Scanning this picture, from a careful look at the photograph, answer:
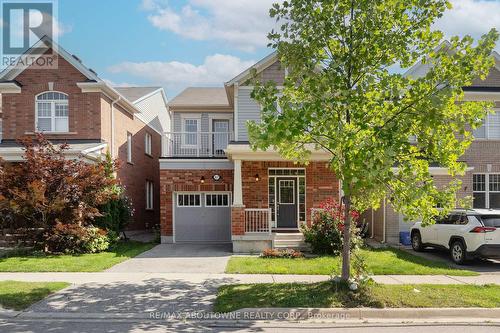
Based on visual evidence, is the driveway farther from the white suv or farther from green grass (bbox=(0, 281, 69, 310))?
green grass (bbox=(0, 281, 69, 310))

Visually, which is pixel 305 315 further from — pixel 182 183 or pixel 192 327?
pixel 182 183

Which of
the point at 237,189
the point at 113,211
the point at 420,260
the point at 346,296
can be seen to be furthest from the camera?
the point at 113,211

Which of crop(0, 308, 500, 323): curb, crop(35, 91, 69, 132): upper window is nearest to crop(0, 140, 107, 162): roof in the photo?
crop(35, 91, 69, 132): upper window

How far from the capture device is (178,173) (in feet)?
57.5

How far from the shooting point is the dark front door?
1709 cm

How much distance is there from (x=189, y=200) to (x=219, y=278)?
318 inches

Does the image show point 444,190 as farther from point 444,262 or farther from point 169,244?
point 169,244

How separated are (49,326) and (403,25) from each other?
7.96m

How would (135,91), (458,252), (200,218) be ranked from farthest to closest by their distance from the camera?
(135,91) < (200,218) < (458,252)

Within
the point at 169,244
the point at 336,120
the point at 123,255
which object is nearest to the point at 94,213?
the point at 123,255

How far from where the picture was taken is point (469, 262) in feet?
42.1

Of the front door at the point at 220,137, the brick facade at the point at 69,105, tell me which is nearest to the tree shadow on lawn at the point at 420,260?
the front door at the point at 220,137

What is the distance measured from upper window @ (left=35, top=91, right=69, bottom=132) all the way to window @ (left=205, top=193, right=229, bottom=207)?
21.2ft

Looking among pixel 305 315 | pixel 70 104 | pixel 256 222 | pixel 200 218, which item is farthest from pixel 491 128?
pixel 70 104
